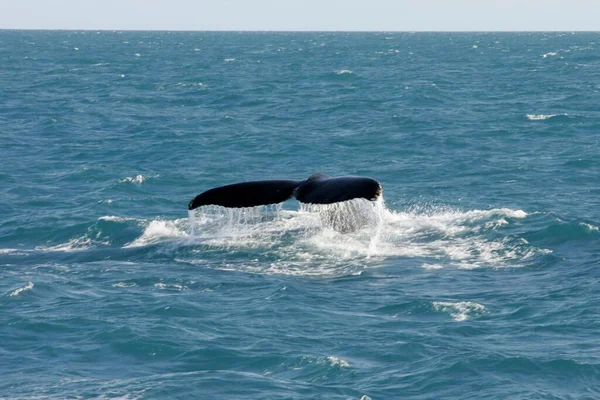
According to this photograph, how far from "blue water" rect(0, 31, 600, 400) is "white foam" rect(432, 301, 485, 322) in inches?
1.7

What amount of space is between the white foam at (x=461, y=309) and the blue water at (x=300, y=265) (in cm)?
4

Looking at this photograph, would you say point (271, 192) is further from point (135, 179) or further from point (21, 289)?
point (135, 179)

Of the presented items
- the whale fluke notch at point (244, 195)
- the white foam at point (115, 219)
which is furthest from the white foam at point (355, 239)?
the white foam at point (115, 219)

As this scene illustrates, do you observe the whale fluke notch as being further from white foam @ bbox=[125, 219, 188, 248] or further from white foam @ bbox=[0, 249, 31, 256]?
white foam @ bbox=[0, 249, 31, 256]

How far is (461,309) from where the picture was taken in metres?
16.3

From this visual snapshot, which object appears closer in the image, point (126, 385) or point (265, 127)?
point (126, 385)

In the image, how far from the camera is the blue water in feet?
45.2

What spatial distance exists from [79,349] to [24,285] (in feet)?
12.4

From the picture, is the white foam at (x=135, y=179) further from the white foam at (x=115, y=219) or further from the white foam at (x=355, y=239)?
the white foam at (x=355, y=239)

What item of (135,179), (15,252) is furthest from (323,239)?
(135,179)

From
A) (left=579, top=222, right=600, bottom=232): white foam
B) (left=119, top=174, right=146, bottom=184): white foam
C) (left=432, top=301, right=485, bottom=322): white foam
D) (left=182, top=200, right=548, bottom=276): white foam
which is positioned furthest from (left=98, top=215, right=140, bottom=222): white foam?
(left=432, top=301, right=485, bottom=322): white foam

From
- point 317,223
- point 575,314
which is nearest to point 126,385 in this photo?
point 575,314

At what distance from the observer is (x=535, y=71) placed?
77.4 meters

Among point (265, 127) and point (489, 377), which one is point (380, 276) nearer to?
point (489, 377)
